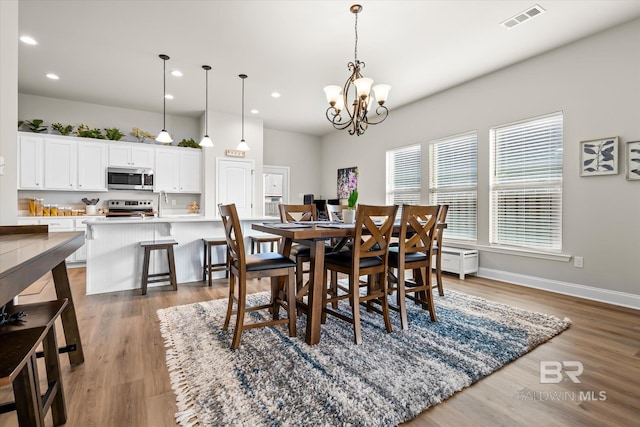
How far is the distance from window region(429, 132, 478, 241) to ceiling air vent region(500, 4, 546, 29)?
1.60 metres

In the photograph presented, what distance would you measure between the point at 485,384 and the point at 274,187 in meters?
6.15

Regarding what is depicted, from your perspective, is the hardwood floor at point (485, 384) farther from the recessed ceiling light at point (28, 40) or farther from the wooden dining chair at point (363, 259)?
the recessed ceiling light at point (28, 40)

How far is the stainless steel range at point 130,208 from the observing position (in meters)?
5.63

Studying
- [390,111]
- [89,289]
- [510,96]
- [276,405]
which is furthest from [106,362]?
[390,111]

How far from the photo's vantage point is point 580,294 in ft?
11.3

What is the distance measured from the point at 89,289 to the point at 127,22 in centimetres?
292

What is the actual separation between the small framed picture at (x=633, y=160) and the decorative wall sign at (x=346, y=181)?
14.2ft

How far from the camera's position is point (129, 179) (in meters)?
5.70

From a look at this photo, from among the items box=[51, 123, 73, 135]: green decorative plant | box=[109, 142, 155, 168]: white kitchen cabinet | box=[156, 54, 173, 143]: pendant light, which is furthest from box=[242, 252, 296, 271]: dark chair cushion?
box=[51, 123, 73, 135]: green decorative plant

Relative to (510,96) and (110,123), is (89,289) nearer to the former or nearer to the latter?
(110,123)

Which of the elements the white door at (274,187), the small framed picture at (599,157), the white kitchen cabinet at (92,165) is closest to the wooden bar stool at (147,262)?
the white kitchen cabinet at (92,165)

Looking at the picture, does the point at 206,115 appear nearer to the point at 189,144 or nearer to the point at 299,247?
the point at 189,144

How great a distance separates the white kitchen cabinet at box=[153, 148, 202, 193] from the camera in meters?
5.94

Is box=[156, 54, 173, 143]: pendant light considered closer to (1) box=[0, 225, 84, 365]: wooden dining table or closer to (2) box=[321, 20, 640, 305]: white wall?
(1) box=[0, 225, 84, 365]: wooden dining table
